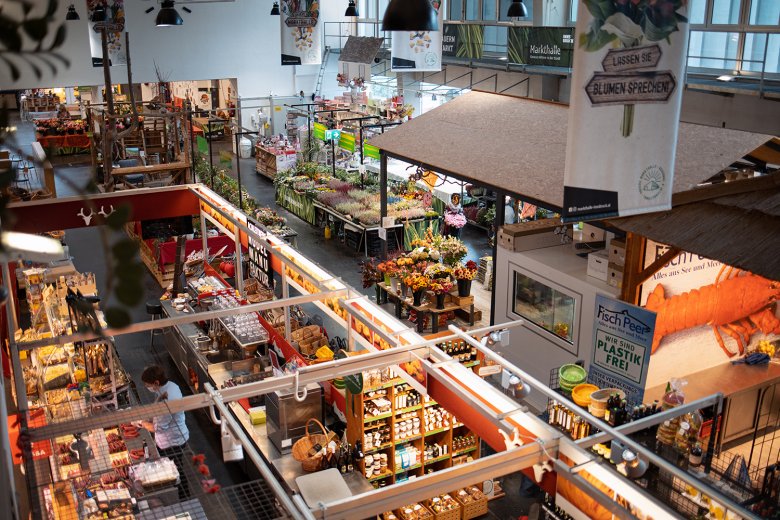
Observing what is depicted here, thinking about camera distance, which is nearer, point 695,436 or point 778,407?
point 695,436

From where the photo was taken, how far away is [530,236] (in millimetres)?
9648

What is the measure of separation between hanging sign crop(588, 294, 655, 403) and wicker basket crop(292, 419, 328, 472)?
315 cm

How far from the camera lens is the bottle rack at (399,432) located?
772 cm

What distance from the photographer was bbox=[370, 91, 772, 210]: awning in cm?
812

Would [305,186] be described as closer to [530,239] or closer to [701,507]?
[530,239]

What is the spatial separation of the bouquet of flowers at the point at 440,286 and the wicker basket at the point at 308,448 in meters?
2.86

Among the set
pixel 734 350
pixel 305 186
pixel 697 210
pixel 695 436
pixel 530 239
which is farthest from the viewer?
pixel 305 186

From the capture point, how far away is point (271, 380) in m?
5.17

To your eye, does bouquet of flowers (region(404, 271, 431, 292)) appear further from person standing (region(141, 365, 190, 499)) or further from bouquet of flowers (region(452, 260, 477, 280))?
person standing (region(141, 365, 190, 499))

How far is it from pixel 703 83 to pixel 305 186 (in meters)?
9.57

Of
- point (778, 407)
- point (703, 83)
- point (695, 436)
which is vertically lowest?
point (778, 407)

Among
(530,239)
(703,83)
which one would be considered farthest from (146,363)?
(703,83)

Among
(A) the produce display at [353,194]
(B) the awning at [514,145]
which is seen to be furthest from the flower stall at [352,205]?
(B) the awning at [514,145]

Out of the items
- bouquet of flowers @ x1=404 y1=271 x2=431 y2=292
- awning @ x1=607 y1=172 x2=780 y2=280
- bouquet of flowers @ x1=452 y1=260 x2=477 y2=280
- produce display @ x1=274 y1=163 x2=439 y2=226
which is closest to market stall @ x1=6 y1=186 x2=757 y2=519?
bouquet of flowers @ x1=452 y1=260 x2=477 y2=280
